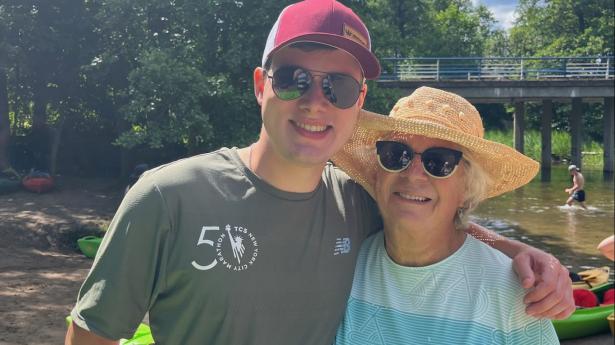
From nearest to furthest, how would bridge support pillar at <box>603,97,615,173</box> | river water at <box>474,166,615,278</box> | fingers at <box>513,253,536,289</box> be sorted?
1. fingers at <box>513,253,536,289</box>
2. river water at <box>474,166,615,278</box>
3. bridge support pillar at <box>603,97,615,173</box>

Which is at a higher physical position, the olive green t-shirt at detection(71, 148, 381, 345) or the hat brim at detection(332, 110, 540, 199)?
the hat brim at detection(332, 110, 540, 199)

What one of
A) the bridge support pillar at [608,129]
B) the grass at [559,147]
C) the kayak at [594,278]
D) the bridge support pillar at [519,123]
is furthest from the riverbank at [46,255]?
the grass at [559,147]

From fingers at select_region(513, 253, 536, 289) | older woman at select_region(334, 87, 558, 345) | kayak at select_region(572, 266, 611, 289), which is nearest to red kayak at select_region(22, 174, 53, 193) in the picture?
kayak at select_region(572, 266, 611, 289)

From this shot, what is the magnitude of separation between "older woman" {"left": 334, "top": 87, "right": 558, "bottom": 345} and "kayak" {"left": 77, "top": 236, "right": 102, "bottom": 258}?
10.4 m

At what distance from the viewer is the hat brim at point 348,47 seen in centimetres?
224

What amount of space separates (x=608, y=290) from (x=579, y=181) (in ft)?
42.8

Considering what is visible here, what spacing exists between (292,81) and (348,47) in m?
0.24

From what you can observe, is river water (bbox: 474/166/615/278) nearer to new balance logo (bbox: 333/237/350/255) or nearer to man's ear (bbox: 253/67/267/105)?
new balance logo (bbox: 333/237/350/255)

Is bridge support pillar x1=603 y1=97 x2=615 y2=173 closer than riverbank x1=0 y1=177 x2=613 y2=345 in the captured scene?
No

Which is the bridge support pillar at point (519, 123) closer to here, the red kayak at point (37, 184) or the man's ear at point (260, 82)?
the red kayak at point (37, 184)

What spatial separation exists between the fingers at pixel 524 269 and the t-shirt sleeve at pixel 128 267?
1250 mm

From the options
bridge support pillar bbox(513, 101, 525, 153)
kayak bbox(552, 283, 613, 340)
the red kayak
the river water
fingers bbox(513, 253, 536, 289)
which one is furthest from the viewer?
bridge support pillar bbox(513, 101, 525, 153)

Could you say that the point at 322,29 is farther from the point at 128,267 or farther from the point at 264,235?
the point at 128,267

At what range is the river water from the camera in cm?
1511
